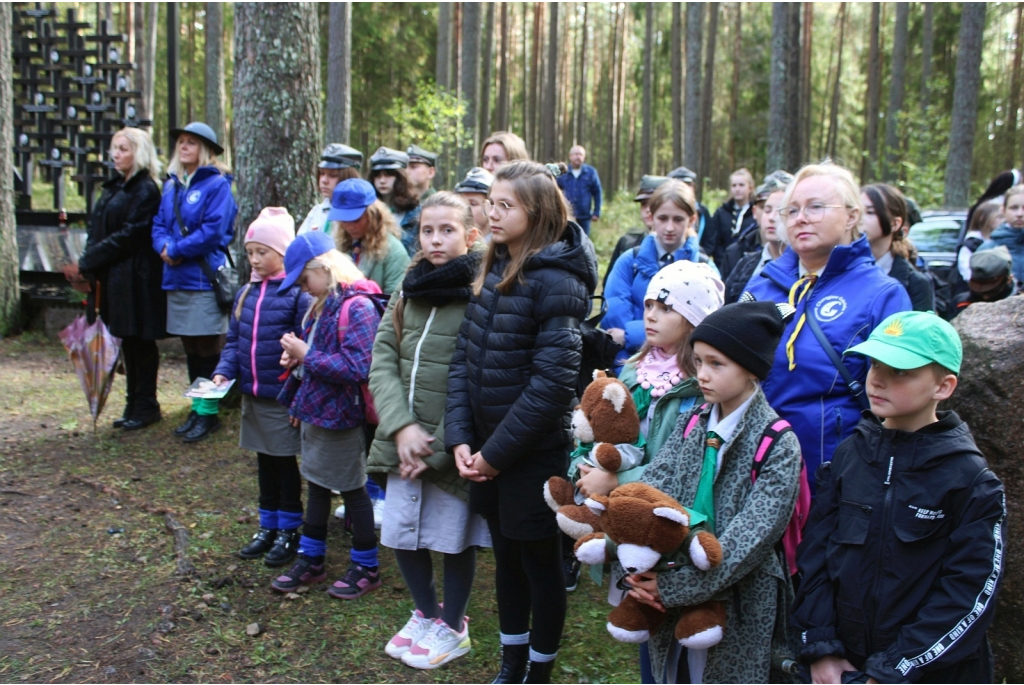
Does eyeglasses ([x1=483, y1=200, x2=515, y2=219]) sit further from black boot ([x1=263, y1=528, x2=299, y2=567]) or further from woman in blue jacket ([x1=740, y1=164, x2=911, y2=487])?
black boot ([x1=263, y1=528, x2=299, y2=567])

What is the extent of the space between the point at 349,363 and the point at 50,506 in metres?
2.65

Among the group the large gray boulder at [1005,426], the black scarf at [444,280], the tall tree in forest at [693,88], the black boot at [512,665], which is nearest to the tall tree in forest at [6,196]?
the black scarf at [444,280]

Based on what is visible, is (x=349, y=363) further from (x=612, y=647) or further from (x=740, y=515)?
(x=740, y=515)

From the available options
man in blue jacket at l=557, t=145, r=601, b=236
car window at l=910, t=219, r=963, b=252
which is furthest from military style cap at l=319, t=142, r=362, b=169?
car window at l=910, t=219, r=963, b=252

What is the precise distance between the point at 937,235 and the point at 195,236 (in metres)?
11.1

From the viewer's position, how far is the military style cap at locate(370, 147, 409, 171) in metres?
5.84

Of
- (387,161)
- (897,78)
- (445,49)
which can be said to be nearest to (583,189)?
(445,49)

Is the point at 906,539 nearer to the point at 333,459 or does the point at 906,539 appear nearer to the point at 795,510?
the point at 795,510

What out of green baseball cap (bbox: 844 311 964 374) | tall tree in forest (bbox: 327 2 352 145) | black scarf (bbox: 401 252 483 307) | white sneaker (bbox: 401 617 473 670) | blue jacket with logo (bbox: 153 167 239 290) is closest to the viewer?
green baseball cap (bbox: 844 311 964 374)

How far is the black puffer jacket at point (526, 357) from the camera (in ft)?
9.84

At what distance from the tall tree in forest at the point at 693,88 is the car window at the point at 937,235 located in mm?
6749

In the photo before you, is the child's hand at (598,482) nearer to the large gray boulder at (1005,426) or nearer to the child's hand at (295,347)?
the large gray boulder at (1005,426)

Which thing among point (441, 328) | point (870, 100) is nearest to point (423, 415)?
point (441, 328)

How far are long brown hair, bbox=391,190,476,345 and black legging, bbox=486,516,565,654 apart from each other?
0.98 meters
